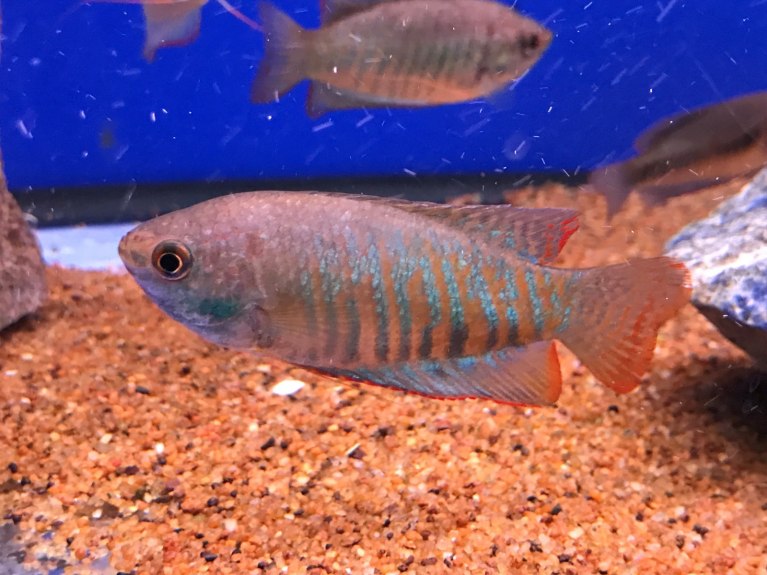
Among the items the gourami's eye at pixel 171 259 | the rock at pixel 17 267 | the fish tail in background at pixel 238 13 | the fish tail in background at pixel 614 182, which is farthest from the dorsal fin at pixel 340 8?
the rock at pixel 17 267

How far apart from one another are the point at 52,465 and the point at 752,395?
3007 mm

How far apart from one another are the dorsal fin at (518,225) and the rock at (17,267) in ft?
9.86

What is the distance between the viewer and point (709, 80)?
19.7 feet

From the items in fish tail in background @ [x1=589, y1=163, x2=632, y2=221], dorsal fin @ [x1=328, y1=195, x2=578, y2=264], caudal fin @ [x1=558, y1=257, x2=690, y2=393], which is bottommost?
fish tail in background @ [x1=589, y1=163, x2=632, y2=221]

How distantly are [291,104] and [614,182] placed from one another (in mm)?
3038

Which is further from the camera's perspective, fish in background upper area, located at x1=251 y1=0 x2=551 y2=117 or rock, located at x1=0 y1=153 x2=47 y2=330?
rock, located at x1=0 y1=153 x2=47 y2=330

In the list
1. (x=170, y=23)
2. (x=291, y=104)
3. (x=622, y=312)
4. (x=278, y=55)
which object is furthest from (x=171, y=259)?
(x=291, y=104)

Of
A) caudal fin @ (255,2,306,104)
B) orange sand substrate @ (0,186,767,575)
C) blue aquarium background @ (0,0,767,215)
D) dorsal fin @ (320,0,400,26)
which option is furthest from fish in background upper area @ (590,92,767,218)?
blue aquarium background @ (0,0,767,215)

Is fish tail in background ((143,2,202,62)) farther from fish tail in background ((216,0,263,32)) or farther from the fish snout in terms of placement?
the fish snout

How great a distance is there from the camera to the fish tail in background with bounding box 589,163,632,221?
→ 381 centimetres

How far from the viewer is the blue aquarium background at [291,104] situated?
5.73 metres

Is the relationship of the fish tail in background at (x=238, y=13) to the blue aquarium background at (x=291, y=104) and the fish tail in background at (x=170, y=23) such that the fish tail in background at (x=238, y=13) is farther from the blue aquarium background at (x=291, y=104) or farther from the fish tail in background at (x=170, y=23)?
the blue aquarium background at (x=291, y=104)

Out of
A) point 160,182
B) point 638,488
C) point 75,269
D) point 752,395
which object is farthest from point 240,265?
point 160,182

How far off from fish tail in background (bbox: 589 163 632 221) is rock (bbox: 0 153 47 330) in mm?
3186
